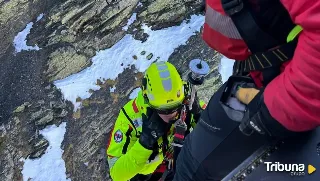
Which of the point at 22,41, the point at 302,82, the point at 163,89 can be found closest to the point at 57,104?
the point at 22,41

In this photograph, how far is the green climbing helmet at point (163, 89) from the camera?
5.28 meters

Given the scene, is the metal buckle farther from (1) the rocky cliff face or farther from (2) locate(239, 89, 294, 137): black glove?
(1) the rocky cliff face

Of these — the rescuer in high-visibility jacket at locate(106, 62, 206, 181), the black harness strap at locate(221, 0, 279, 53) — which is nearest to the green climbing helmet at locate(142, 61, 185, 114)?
the rescuer in high-visibility jacket at locate(106, 62, 206, 181)

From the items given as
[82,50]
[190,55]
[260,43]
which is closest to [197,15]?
[190,55]

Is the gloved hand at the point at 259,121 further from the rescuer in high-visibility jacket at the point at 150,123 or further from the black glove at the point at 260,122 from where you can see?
the rescuer in high-visibility jacket at the point at 150,123

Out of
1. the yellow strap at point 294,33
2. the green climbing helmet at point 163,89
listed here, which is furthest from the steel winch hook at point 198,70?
the yellow strap at point 294,33

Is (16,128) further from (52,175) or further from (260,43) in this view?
(260,43)

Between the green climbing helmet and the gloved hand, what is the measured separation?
2296mm

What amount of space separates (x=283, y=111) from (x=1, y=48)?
7.01 m

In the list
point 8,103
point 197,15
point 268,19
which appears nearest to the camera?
point 268,19

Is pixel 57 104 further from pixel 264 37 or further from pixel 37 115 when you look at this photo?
pixel 264 37

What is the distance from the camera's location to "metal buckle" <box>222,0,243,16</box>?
9.30 ft

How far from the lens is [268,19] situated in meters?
2.86

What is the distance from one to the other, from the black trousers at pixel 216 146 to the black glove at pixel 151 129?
74.8 inches
